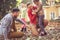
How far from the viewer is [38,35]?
1.73m

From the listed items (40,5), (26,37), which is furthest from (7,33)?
(40,5)

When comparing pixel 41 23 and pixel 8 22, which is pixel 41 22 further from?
pixel 8 22

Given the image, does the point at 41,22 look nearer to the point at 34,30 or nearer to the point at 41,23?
the point at 41,23

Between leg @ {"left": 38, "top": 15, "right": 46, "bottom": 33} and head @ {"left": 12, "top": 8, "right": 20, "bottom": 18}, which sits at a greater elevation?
head @ {"left": 12, "top": 8, "right": 20, "bottom": 18}

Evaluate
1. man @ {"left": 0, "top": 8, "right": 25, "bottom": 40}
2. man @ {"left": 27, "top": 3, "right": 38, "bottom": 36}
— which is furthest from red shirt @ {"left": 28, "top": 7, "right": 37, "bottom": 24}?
man @ {"left": 0, "top": 8, "right": 25, "bottom": 40}

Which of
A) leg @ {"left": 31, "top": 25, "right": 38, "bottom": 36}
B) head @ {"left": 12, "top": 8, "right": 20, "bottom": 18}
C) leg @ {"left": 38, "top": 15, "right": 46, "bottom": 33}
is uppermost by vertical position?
head @ {"left": 12, "top": 8, "right": 20, "bottom": 18}

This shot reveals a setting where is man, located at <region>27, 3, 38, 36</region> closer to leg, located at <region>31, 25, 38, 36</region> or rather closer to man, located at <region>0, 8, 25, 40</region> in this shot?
leg, located at <region>31, 25, 38, 36</region>

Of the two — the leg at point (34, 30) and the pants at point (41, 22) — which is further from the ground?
the pants at point (41, 22)

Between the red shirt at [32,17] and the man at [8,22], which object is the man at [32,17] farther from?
the man at [8,22]

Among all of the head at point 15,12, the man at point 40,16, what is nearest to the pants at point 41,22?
the man at point 40,16

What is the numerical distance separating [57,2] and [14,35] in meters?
0.58

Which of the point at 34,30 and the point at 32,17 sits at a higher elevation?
the point at 32,17

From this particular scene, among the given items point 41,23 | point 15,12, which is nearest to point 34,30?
point 41,23

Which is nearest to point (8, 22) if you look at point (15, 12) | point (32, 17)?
point (15, 12)
